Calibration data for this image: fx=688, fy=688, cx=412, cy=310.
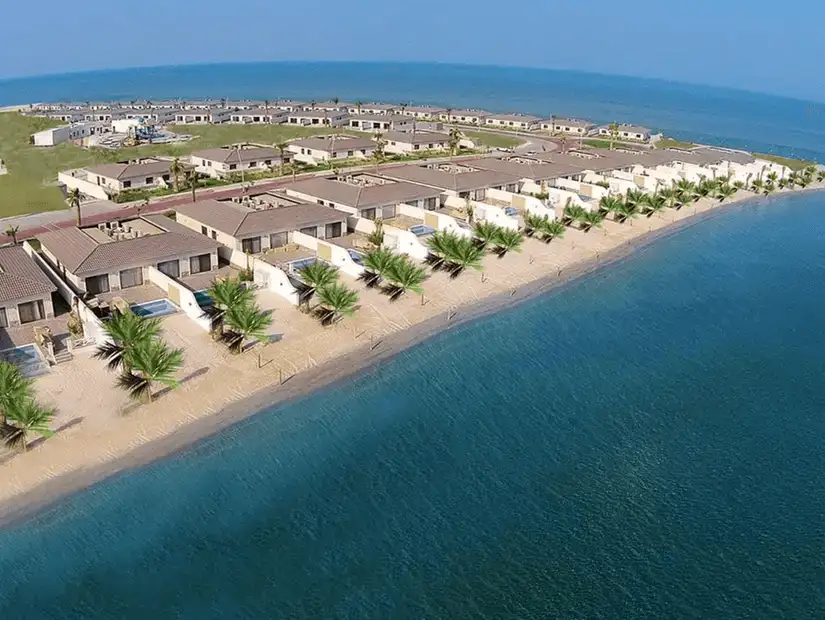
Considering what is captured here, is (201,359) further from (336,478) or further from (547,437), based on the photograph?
(547,437)

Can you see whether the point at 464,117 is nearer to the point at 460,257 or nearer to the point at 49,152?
the point at 49,152

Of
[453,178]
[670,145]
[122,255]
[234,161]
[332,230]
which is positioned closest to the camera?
[122,255]

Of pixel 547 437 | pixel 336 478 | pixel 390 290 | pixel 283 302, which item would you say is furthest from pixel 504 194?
pixel 336 478

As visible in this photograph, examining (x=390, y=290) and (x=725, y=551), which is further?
(x=390, y=290)

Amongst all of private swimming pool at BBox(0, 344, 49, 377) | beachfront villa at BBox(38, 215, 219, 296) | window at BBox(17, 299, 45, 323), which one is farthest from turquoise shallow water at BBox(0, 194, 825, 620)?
beachfront villa at BBox(38, 215, 219, 296)

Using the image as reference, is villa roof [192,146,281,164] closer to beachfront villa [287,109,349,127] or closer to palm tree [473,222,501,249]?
palm tree [473,222,501,249]

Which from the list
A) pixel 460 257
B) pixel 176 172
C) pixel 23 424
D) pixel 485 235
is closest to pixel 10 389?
pixel 23 424

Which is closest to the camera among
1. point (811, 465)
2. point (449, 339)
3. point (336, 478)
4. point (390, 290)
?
point (336, 478)

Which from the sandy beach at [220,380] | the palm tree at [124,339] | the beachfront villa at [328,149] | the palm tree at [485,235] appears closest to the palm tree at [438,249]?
the sandy beach at [220,380]
